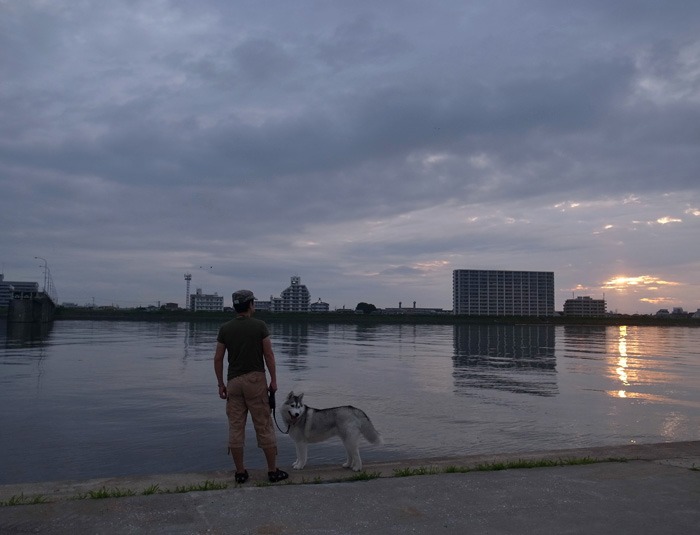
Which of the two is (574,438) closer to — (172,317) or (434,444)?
(434,444)

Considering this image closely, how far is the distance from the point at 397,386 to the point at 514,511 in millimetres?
14283

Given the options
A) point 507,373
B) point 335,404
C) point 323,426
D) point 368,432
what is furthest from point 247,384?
point 507,373

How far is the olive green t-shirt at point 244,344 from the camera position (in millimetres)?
6812

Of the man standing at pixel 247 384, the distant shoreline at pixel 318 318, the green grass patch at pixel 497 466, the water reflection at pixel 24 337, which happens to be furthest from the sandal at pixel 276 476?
the distant shoreline at pixel 318 318

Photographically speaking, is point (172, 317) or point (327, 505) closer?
point (327, 505)

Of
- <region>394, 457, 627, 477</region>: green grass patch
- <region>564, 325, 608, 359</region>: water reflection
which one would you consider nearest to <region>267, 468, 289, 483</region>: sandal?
<region>394, 457, 627, 477</region>: green grass patch

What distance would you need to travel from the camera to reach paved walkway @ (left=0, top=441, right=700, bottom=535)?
196 inches

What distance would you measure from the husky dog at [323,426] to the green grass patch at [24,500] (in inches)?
109

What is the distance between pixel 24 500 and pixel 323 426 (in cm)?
341

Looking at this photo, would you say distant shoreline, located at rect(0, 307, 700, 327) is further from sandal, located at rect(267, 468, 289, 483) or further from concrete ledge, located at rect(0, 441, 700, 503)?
sandal, located at rect(267, 468, 289, 483)

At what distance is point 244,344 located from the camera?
6824 millimetres

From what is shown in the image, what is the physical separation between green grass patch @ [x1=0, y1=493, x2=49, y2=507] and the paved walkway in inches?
4.5

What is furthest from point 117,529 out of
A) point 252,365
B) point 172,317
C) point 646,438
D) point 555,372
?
point 172,317

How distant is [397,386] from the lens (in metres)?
19.6
